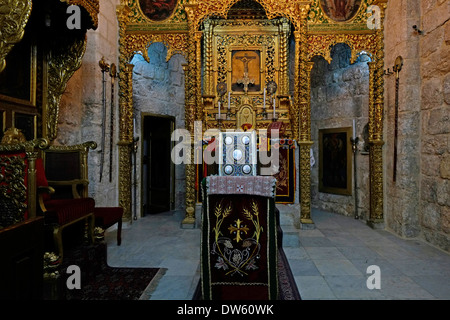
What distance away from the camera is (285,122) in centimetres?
557

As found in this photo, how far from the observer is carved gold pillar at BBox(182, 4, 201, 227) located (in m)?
5.10

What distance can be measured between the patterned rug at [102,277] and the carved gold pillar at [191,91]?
2155 millimetres

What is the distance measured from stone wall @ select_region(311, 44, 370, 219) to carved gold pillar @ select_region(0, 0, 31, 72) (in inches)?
222

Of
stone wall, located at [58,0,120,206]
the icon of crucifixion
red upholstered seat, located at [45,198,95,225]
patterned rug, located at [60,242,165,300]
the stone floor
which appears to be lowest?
the stone floor

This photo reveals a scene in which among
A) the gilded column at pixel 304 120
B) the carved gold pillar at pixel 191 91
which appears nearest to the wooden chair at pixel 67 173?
the carved gold pillar at pixel 191 91

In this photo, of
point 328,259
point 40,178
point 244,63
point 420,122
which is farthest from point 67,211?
point 420,122

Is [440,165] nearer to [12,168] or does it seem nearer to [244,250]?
[244,250]

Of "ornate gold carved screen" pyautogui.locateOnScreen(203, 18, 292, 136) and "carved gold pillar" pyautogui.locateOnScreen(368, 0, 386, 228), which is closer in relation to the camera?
"carved gold pillar" pyautogui.locateOnScreen(368, 0, 386, 228)

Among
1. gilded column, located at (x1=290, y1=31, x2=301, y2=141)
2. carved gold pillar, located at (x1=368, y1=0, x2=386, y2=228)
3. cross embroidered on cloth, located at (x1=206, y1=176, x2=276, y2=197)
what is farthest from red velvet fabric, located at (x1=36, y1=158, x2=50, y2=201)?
carved gold pillar, located at (x1=368, y1=0, x2=386, y2=228)

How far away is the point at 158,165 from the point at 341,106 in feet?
14.3

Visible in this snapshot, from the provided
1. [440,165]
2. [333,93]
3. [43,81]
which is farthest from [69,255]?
[333,93]

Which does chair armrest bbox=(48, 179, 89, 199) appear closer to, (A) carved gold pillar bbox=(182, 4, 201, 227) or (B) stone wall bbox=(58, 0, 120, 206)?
(B) stone wall bbox=(58, 0, 120, 206)

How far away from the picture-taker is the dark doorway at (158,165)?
637cm

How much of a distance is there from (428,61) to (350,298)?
12.1 feet
